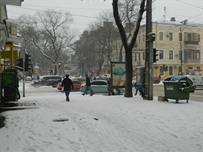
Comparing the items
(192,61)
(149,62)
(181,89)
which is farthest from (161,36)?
(181,89)

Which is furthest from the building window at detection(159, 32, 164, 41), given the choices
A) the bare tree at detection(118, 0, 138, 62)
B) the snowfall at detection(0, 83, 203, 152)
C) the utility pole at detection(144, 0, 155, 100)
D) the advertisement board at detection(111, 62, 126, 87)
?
the snowfall at detection(0, 83, 203, 152)

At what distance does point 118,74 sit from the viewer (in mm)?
21281

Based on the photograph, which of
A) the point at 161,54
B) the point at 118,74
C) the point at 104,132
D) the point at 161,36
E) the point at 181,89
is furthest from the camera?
the point at 161,54

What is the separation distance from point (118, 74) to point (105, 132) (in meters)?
13.8

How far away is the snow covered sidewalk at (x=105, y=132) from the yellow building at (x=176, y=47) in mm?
46444

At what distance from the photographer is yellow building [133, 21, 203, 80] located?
55.9 metres

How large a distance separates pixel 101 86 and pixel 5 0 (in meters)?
15.0

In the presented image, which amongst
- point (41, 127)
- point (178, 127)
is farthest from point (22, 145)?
point (178, 127)

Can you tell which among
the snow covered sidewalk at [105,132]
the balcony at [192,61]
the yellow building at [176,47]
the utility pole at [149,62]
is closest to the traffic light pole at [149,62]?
the utility pole at [149,62]

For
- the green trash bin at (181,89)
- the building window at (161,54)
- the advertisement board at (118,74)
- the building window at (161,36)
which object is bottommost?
the green trash bin at (181,89)

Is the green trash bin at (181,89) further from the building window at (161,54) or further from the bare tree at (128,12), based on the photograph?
the building window at (161,54)

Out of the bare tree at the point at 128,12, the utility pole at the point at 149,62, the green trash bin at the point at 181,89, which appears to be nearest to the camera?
the green trash bin at the point at 181,89

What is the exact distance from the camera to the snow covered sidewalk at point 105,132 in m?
6.25

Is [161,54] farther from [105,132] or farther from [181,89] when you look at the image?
[105,132]
